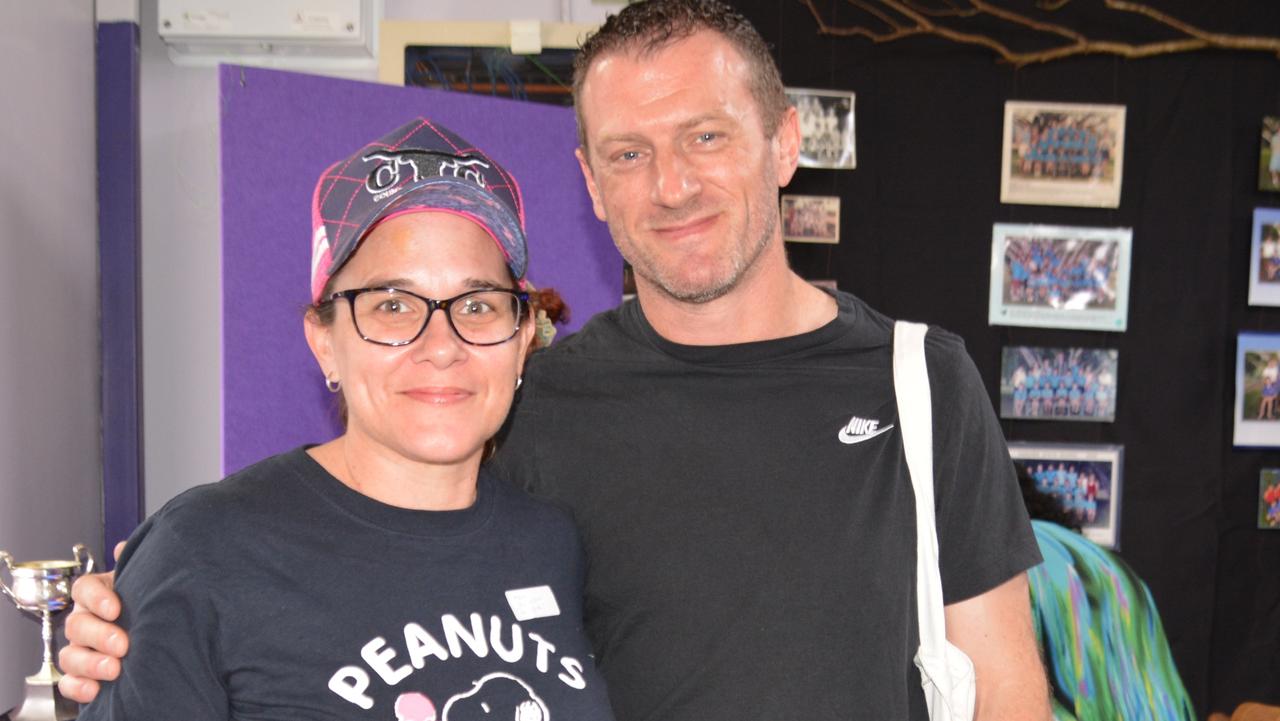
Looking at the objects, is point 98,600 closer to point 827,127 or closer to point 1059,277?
point 827,127

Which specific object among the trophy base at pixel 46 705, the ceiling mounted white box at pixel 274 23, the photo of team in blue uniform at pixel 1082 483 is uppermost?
the ceiling mounted white box at pixel 274 23

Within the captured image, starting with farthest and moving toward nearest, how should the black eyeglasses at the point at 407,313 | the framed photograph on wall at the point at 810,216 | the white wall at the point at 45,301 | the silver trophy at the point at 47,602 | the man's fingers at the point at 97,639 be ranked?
the framed photograph on wall at the point at 810,216, the white wall at the point at 45,301, the silver trophy at the point at 47,602, the black eyeglasses at the point at 407,313, the man's fingers at the point at 97,639

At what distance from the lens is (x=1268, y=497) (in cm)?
305

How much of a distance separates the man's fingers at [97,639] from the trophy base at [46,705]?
1.34m

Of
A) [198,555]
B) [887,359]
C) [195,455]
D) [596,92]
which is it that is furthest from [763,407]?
[195,455]

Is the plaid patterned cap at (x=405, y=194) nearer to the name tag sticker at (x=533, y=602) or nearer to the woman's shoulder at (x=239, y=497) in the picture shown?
the woman's shoulder at (x=239, y=497)

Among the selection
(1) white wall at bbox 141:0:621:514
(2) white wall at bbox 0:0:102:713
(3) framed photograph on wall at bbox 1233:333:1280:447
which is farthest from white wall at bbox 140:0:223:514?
(3) framed photograph on wall at bbox 1233:333:1280:447

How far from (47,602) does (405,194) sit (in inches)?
58.8

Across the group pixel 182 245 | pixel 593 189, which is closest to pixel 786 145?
pixel 593 189

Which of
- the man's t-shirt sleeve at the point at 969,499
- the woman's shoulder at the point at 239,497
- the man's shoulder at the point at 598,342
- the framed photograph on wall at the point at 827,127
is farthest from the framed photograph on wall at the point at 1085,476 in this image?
the woman's shoulder at the point at 239,497

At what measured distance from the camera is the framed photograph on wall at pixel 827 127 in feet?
9.66

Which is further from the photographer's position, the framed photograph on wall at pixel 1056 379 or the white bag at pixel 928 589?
the framed photograph on wall at pixel 1056 379

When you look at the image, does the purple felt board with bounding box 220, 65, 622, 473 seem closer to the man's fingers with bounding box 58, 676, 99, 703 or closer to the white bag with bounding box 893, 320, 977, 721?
the man's fingers with bounding box 58, 676, 99, 703

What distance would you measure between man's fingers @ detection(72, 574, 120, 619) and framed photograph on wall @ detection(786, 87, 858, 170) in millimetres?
2346
